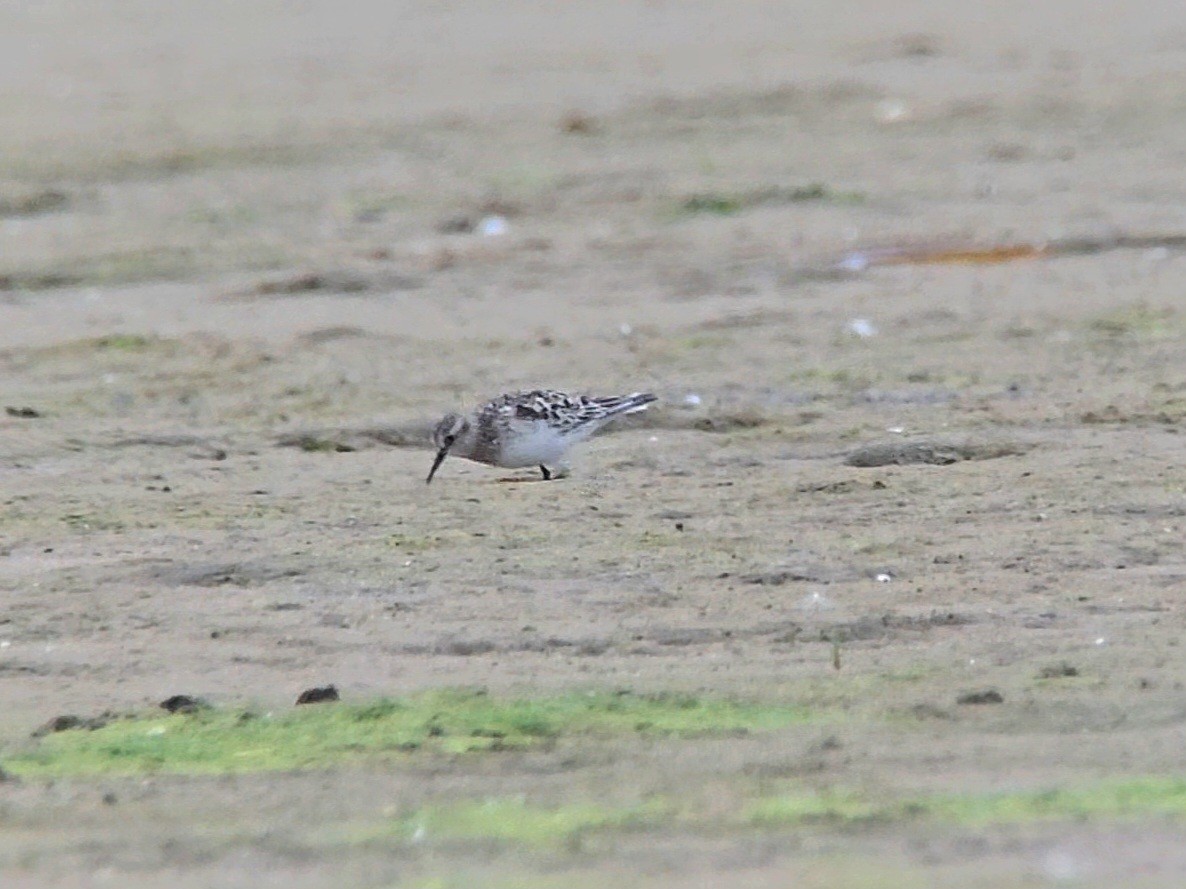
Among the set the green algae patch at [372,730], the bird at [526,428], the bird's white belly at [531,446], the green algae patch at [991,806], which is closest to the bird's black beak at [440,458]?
the bird at [526,428]

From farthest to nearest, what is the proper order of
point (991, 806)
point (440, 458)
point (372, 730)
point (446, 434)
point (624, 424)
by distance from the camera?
1. point (624, 424)
2. point (446, 434)
3. point (440, 458)
4. point (372, 730)
5. point (991, 806)

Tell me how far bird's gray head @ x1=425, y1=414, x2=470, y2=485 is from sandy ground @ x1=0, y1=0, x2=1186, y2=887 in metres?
0.08

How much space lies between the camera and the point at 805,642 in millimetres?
6680

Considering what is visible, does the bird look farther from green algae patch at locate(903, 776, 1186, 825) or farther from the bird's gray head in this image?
green algae patch at locate(903, 776, 1186, 825)

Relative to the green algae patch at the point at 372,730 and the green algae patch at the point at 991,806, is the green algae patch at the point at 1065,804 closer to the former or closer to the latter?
the green algae patch at the point at 991,806

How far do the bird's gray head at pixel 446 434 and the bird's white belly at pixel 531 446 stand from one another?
164mm

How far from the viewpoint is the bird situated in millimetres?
9195

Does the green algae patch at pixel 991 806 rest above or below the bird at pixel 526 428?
below

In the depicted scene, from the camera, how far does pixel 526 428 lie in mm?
9195

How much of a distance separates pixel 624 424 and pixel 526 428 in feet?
2.60

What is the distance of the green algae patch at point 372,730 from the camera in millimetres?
5781

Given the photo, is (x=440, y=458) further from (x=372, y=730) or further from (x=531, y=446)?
(x=372, y=730)

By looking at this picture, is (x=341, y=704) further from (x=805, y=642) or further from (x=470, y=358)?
(x=470, y=358)

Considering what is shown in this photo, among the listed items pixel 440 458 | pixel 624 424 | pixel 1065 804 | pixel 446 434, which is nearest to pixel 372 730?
pixel 1065 804
